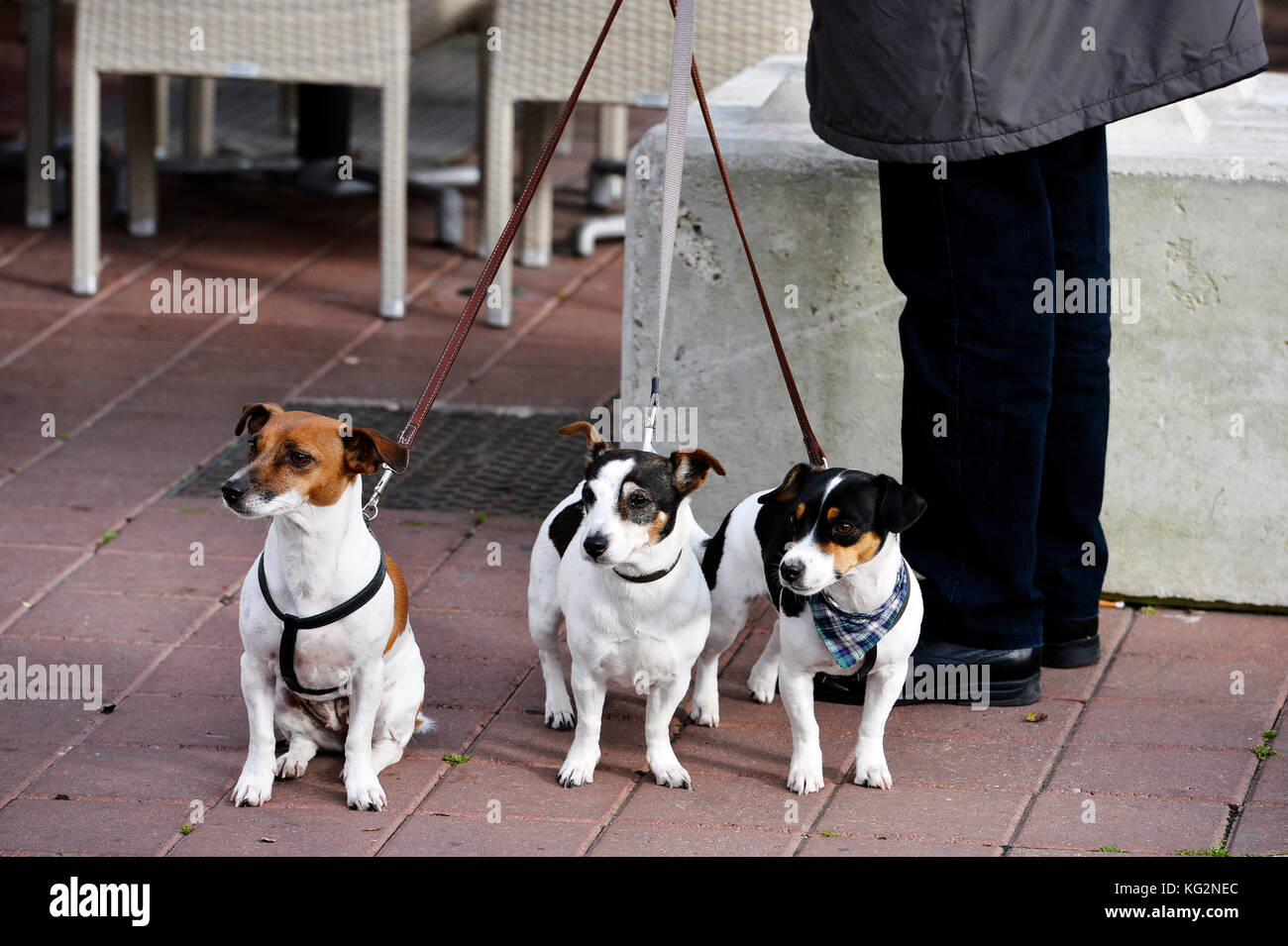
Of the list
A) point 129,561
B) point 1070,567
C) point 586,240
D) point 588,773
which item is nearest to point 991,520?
point 1070,567

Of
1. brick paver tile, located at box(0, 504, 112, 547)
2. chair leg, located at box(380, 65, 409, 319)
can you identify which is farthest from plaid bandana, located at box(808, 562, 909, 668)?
chair leg, located at box(380, 65, 409, 319)

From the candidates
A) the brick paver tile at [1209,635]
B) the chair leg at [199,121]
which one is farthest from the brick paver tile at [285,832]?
the chair leg at [199,121]

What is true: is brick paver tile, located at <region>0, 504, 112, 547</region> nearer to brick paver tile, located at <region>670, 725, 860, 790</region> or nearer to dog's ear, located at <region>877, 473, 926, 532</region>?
brick paver tile, located at <region>670, 725, 860, 790</region>

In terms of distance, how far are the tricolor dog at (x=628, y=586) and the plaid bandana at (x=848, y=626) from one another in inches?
9.0

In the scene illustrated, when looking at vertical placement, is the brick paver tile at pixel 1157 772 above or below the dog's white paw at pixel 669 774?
above

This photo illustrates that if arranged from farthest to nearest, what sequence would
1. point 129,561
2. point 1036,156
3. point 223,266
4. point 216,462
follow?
point 223,266 → point 216,462 → point 129,561 → point 1036,156

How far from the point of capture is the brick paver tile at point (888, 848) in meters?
3.26

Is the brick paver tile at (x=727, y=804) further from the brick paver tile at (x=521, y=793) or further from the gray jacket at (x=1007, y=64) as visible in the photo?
the gray jacket at (x=1007, y=64)

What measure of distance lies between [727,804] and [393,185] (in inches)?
138

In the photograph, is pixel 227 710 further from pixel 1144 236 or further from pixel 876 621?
pixel 1144 236

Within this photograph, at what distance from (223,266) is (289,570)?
4.08 m

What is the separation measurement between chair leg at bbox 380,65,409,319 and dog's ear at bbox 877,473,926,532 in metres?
3.46

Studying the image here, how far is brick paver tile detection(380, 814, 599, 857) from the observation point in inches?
127
